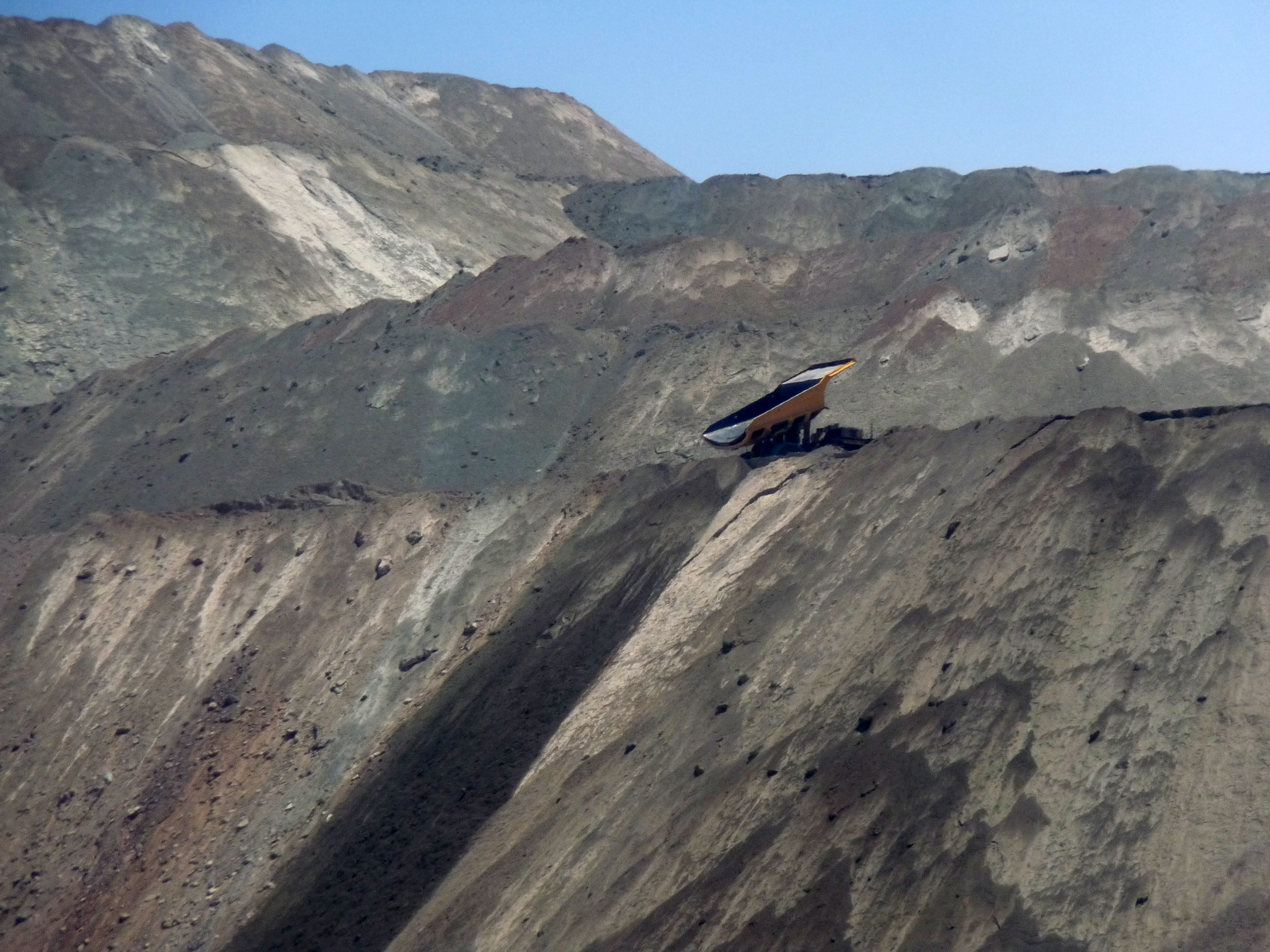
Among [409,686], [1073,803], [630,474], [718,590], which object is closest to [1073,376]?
[630,474]

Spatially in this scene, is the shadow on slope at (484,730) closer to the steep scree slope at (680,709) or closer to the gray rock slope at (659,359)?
the steep scree slope at (680,709)

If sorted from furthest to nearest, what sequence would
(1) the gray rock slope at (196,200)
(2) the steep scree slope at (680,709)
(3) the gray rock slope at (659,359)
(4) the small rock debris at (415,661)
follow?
(1) the gray rock slope at (196,200), (3) the gray rock slope at (659,359), (4) the small rock debris at (415,661), (2) the steep scree slope at (680,709)

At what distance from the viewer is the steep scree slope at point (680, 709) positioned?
2122 centimetres

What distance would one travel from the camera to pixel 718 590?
31.3 m

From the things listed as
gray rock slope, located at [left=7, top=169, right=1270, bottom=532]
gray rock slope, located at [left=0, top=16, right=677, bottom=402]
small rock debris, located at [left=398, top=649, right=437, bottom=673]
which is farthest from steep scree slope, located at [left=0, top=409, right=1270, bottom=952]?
gray rock slope, located at [left=0, top=16, right=677, bottom=402]

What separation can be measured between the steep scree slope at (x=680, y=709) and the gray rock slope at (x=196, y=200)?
2232 centimetres

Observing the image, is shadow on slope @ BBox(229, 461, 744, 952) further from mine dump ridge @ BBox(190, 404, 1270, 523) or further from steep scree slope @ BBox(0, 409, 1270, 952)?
mine dump ridge @ BBox(190, 404, 1270, 523)

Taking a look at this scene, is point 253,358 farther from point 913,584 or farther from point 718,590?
point 913,584

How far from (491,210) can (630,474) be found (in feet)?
150

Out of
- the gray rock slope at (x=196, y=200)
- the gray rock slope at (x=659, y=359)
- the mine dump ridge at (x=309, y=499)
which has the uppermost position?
the gray rock slope at (x=196, y=200)

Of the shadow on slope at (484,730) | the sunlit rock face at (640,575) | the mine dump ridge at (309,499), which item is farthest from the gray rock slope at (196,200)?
the shadow on slope at (484,730)

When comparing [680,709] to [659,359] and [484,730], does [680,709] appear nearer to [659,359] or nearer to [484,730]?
[484,730]

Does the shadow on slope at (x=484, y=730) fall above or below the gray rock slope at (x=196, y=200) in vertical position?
below

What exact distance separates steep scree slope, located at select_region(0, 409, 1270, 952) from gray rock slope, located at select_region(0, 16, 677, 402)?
22.3 m
